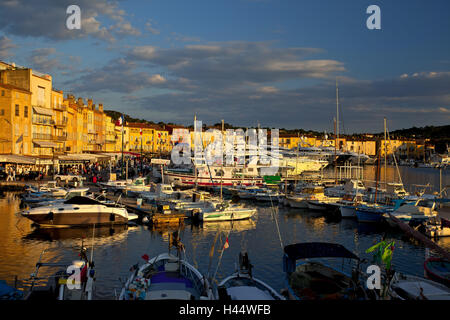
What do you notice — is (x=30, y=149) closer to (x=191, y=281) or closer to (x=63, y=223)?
(x=63, y=223)

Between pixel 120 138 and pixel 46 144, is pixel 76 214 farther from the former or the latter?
pixel 120 138

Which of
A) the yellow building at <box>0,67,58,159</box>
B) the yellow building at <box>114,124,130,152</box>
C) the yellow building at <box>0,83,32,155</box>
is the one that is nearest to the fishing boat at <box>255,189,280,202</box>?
A: the yellow building at <box>0,67,58,159</box>

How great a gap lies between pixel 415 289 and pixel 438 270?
15.2 feet

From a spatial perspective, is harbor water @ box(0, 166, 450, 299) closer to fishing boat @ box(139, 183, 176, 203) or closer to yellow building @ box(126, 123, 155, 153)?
fishing boat @ box(139, 183, 176, 203)

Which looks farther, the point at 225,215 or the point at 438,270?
the point at 225,215

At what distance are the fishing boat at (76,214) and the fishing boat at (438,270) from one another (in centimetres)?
2201

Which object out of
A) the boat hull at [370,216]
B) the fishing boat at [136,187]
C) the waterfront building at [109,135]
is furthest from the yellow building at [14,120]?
the boat hull at [370,216]

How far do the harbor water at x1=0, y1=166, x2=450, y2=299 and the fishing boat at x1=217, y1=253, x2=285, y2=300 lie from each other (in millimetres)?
1421

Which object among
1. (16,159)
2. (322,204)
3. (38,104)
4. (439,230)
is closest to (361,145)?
(322,204)

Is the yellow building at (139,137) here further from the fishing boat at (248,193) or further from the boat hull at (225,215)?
the boat hull at (225,215)

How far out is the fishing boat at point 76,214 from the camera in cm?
3028

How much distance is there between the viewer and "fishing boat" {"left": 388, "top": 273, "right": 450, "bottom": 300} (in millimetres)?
14992

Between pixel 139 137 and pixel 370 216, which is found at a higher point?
pixel 139 137

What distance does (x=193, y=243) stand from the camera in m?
28.0
